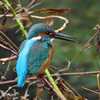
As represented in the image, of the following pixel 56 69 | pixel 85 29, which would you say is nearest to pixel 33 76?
pixel 56 69

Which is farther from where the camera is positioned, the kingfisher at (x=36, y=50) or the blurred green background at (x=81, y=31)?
the blurred green background at (x=81, y=31)

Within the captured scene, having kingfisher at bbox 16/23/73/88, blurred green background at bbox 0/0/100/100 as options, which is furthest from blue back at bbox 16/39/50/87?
blurred green background at bbox 0/0/100/100

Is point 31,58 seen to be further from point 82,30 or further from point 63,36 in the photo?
point 82,30

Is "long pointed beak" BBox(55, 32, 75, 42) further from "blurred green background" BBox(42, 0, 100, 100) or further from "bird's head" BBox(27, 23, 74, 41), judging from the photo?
"blurred green background" BBox(42, 0, 100, 100)

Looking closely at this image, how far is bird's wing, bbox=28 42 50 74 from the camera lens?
7.57 ft

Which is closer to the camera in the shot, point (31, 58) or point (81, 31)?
point (31, 58)

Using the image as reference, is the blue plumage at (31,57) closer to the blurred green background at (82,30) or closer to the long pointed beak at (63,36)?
the long pointed beak at (63,36)

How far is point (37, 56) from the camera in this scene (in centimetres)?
238

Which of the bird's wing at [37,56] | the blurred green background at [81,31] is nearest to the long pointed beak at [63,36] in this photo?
the bird's wing at [37,56]

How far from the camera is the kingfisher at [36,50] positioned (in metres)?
2.23

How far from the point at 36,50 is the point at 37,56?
2cm

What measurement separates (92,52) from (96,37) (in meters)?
3.24

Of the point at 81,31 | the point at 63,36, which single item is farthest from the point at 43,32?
the point at 81,31

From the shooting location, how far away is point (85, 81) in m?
5.44
